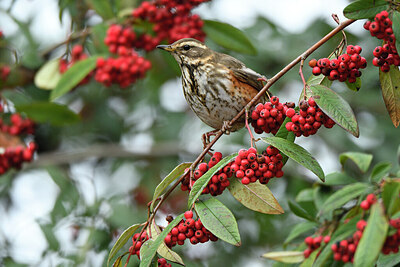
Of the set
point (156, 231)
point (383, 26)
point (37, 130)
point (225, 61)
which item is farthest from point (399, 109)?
point (37, 130)

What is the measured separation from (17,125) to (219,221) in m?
2.48

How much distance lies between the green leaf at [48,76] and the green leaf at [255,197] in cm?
208

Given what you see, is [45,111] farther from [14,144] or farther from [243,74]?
[243,74]

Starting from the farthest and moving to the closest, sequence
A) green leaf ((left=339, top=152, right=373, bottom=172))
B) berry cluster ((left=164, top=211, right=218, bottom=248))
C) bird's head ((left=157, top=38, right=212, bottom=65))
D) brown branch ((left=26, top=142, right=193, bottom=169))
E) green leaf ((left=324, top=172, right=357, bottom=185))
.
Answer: brown branch ((left=26, top=142, right=193, bottom=169))
bird's head ((left=157, top=38, right=212, bottom=65))
green leaf ((left=324, top=172, right=357, bottom=185))
green leaf ((left=339, top=152, right=373, bottom=172))
berry cluster ((left=164, top=211, right=218, bottom=248))

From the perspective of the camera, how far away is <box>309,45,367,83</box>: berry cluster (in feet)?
6.43

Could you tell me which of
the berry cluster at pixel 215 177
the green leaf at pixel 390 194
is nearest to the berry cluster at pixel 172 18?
the berry cluster at pixel 215 177

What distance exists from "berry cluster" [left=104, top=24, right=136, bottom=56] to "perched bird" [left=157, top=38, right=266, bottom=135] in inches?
16.2

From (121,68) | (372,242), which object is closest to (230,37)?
(121,68)

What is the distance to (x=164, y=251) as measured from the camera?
2045 millimetres

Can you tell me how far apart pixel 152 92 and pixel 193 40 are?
1.64 m

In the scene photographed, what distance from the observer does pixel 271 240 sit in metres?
4.74

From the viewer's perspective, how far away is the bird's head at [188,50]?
342 cm

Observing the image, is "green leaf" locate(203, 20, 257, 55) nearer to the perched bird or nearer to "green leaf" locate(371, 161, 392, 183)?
the perched bird

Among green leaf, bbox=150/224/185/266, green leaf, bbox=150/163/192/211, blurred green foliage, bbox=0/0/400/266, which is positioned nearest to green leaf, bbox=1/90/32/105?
blurred green foliage, bbox=0/0/400/266
